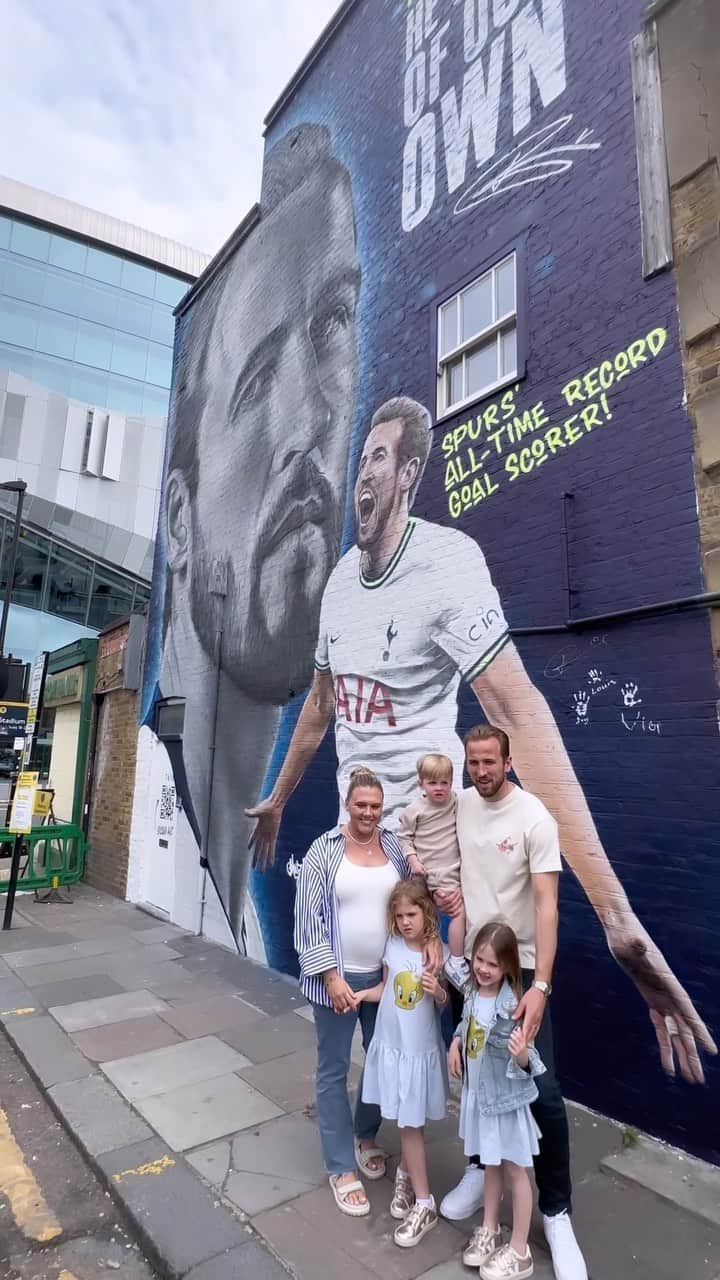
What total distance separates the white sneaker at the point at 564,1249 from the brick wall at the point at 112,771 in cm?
885

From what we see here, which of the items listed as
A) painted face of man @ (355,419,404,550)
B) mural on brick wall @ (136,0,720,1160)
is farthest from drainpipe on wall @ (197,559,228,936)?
painted face of man @ (355,419,404,550)

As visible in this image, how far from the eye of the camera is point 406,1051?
313cm

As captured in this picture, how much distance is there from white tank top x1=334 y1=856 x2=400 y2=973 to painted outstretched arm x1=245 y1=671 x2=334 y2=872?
146 inches

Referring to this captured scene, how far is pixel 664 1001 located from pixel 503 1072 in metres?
1.51

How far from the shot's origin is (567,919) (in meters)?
4.43

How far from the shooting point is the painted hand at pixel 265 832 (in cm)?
762

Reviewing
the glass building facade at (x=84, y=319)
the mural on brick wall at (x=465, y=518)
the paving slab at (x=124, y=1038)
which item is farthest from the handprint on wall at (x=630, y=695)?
the glass building facade at (x=84, y=319)

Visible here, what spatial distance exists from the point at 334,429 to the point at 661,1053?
5.99 m

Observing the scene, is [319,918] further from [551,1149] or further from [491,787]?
[551,1149]

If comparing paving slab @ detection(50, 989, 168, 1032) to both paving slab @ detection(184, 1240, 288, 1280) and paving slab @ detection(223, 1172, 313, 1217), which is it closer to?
paving slab @ detection(223, 1172, 313, 1217)

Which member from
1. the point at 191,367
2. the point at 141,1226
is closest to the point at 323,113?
the point at 191,367

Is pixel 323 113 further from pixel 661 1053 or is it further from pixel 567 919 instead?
pixel 661 1053

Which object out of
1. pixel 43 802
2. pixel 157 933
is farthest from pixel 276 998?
pixel 43 802
